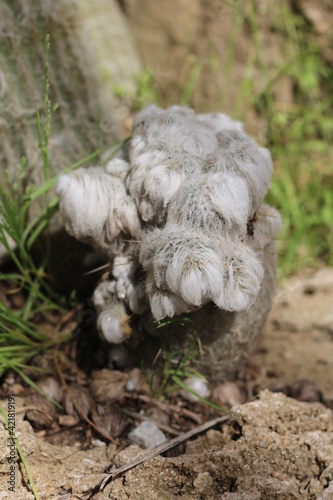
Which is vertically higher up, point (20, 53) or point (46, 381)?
point (20, 53)

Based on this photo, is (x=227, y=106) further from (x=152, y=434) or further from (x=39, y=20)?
(x=152, y=434)

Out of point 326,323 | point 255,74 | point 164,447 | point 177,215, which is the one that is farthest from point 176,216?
point 255,74

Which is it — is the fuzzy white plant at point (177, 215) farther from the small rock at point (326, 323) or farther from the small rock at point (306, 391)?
the small rock at point (326, 323)

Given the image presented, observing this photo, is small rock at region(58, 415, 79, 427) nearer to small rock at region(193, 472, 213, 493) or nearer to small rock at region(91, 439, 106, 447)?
small rock at region(91, 439, 106, 447)

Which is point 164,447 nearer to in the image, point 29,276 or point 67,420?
point 67,420

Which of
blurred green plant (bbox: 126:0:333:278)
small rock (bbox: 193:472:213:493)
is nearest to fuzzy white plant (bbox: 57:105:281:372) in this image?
small rock (bbox: 193:472:213:493)

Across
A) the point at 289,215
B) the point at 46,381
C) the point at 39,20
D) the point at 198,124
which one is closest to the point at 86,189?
the point at 198,124

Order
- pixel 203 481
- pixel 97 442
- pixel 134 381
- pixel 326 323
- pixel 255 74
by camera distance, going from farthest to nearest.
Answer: pixel 255 74 < pixel 326 323 < pixel 134 381 < pixel 97 442 < pixel 203 481
